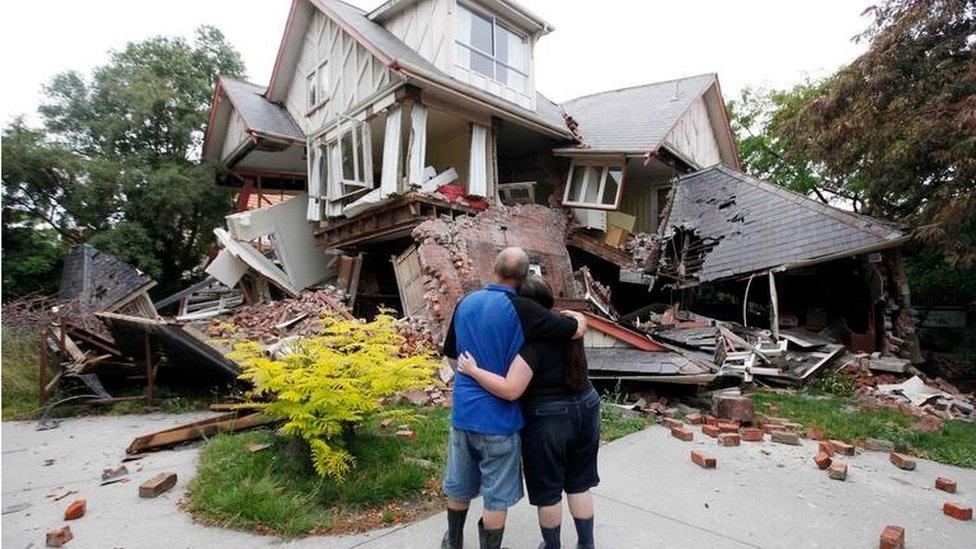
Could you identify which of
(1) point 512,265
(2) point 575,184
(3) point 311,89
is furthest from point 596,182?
(1) point 512,265

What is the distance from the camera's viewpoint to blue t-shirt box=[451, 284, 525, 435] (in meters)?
2.47

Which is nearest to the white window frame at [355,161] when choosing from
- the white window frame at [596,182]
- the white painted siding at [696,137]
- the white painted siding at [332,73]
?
the white painted siding at [332,73]

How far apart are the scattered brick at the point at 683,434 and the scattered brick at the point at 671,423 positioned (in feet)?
0.44

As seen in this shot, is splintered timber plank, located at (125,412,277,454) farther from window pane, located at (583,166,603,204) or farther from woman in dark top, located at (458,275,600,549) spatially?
window pane, located at (583,166,603,204)

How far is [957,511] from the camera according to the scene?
3.30 m

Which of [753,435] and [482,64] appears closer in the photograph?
[753,435]

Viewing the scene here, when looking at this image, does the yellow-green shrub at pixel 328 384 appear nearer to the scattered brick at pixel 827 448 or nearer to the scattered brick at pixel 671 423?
the scattered brick at pixel 671 423

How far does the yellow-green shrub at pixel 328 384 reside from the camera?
3189 millimetres

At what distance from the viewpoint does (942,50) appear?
8.66m

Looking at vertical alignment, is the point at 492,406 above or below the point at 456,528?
above

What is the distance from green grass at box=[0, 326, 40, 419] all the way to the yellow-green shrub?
15.8 feet

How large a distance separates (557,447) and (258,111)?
1417 cm

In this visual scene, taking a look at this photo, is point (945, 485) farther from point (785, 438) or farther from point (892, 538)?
point (892, 538)

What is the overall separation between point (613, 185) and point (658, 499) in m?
10.7
